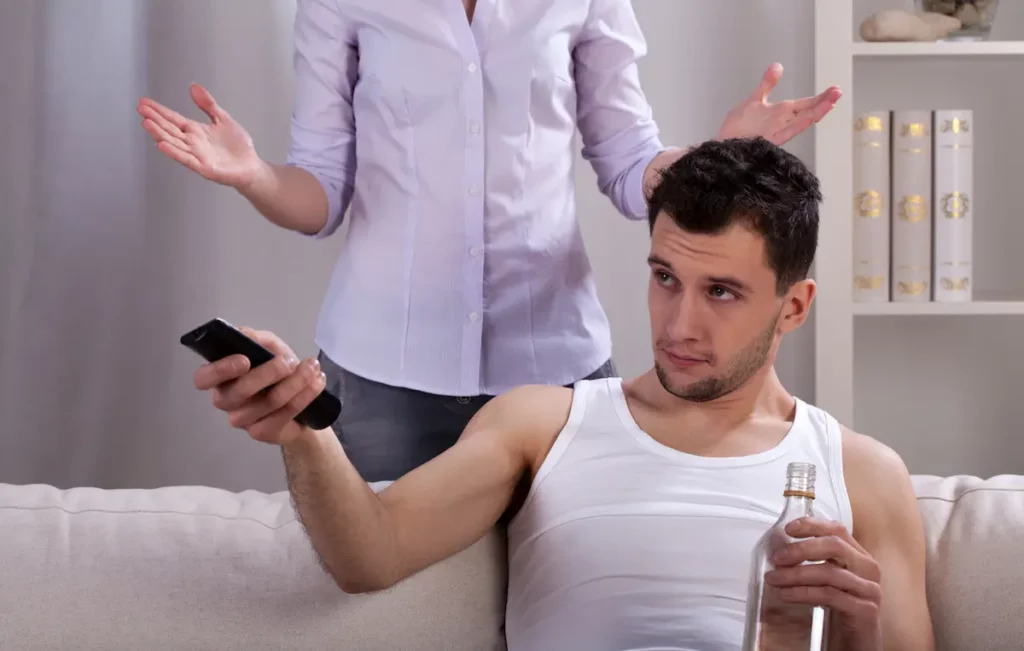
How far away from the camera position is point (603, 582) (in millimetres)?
1392

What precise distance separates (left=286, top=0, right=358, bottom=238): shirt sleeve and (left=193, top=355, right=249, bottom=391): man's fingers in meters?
0.83

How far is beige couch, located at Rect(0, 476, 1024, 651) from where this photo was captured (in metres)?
1.39

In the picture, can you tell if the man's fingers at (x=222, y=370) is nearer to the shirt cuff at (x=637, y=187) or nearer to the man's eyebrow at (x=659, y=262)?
the man's eyebrow at (x=659, y=262)

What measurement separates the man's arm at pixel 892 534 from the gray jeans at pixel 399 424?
0.54 meters

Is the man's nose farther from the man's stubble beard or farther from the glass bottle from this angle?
the glass bottle

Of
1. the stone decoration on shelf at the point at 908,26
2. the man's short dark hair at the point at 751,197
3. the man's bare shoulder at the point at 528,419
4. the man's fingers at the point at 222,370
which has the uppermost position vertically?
the stone decoration on shelf at the point at 908,26

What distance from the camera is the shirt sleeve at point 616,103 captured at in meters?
1.80

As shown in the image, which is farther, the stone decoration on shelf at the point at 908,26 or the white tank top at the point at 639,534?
the stone decoration on shelf at the point at 908,26

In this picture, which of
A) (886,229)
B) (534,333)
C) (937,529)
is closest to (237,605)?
(534,333)

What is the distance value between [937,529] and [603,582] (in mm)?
443

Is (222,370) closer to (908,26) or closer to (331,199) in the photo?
(331,199)

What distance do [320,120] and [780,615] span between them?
101cm

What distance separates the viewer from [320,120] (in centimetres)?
178

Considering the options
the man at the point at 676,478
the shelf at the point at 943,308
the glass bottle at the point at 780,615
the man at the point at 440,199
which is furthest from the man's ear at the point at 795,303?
the shelf at the point at 943,308
